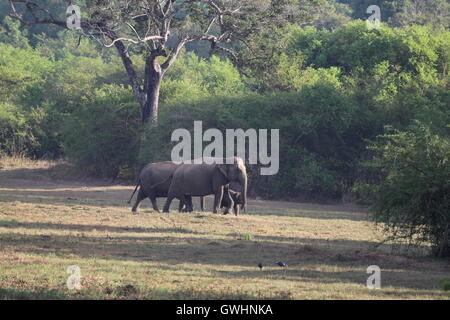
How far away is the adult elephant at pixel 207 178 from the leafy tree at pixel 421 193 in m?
8.19

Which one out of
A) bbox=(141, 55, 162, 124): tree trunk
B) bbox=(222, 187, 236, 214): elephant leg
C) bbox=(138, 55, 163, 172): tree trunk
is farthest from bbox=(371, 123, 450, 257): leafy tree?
bbox=(141, 55, 162, 124): tree trunk

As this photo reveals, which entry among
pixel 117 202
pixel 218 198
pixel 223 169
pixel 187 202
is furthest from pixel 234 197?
pixel 117 202

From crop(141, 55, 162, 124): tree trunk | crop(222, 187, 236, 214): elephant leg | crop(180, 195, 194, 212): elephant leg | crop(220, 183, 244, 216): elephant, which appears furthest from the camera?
crop(141, 55, 162, 124): tree trunk

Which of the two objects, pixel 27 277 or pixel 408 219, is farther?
pixel 408 219

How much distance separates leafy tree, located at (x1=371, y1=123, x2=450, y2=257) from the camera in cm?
1531

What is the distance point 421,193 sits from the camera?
15234mm

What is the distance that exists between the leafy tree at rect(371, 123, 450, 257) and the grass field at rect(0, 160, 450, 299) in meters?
0.55

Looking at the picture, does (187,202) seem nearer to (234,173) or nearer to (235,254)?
(234,173)

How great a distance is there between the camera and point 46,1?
242 feet

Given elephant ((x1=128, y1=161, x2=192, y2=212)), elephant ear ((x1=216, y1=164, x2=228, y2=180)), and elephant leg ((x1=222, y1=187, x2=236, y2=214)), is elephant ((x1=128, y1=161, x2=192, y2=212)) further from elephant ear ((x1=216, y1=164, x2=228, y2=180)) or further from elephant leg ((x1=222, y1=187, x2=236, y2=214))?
elephant leg ((x1=222, y1=187, x2=236, y2=214))
